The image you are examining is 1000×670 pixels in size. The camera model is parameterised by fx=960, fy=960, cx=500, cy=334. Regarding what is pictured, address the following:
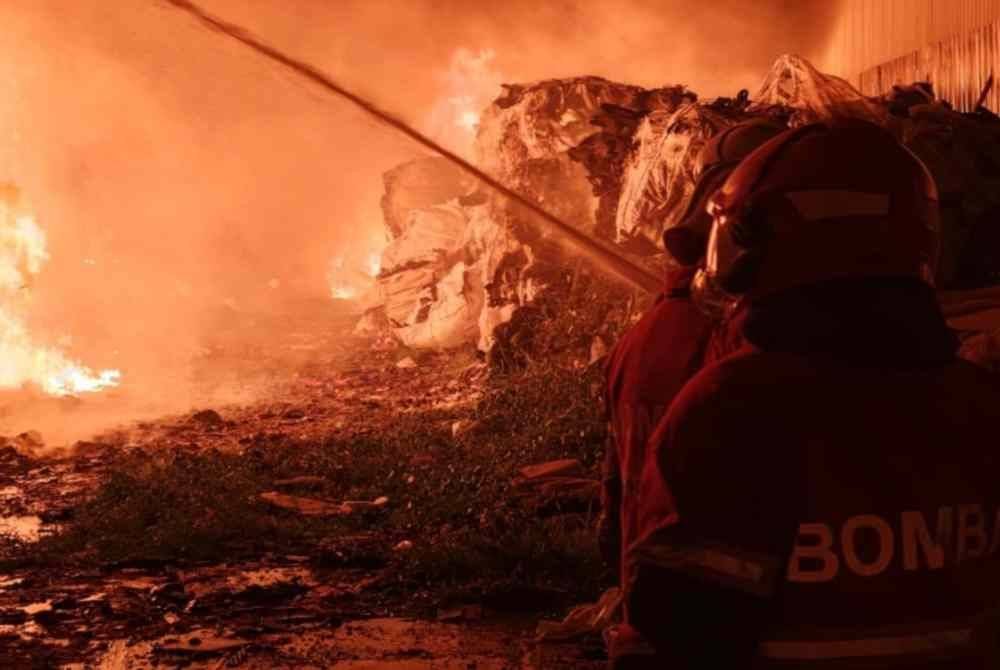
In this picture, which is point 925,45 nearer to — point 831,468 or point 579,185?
point 579,185

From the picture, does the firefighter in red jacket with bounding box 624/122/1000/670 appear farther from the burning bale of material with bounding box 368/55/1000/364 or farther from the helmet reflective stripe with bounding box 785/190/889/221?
the burning bale of material with bounding box 368/55/1000/364

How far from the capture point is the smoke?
59.8 feet

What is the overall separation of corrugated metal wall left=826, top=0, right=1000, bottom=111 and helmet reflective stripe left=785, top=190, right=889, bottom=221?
841cm

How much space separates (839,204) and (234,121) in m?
27.8

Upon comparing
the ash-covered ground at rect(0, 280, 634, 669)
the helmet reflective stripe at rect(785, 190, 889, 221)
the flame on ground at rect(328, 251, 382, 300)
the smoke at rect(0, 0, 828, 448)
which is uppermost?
the smoke at rect(0, 0, 828, 448)

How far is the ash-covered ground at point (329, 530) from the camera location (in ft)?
17.1

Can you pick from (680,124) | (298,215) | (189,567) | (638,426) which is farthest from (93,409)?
(298,215)

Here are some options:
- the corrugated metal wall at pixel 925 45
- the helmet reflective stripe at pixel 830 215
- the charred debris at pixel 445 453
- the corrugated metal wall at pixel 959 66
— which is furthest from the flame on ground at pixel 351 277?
the helmet reflective stripe at pixel 830 215

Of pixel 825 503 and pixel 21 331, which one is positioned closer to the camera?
pixel 825 503

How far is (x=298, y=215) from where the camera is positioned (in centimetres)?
2844

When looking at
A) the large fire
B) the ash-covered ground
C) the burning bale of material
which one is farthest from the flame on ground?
the ash-covered ground

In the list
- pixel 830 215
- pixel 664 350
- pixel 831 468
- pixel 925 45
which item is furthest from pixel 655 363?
pixel 925 45

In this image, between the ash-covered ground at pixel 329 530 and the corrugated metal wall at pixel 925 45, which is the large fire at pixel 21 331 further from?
the corrugated metal wall at pixel 925 45

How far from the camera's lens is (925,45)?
10.7m
